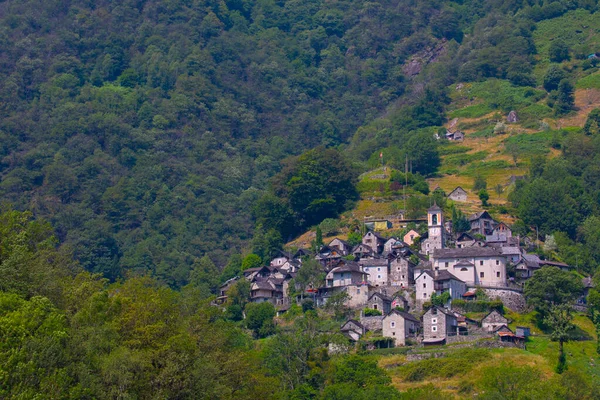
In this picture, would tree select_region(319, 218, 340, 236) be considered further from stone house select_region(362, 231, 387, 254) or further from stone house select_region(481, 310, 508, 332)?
stone house select_region(481, 310, 508, 332)

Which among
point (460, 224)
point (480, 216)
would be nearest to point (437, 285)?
point (460, 224)

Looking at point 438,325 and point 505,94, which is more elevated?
point 505,94

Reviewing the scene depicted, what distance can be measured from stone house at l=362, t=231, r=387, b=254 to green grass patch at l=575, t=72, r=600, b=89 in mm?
60910

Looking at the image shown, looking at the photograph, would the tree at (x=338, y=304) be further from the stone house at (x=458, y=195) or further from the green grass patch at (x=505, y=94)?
the green grass patch at (x=505, y=94)

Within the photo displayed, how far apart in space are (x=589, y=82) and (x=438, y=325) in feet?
259

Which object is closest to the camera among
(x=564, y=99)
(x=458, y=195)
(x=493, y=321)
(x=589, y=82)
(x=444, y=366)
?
(x=444, y=366)

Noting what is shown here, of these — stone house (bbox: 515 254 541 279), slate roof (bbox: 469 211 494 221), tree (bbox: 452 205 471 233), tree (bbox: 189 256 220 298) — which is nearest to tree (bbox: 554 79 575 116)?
slate roof (bbox: 469 211 494 221)

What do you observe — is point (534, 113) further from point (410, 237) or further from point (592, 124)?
point (410, 237)

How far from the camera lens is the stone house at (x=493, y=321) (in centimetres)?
8275

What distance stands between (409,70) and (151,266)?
84.1 metres

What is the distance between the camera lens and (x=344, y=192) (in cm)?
11738

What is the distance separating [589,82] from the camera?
5999 inches

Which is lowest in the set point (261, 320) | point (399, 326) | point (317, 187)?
point (261, 320)

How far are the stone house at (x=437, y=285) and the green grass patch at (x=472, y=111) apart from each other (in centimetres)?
6480
